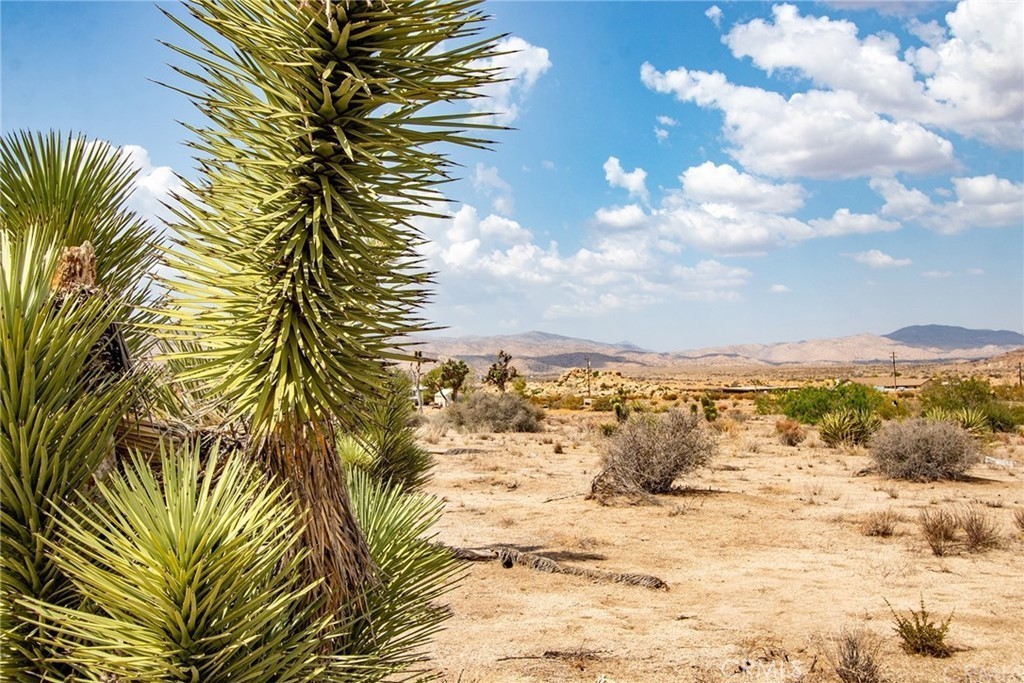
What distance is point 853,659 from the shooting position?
20.5 feet

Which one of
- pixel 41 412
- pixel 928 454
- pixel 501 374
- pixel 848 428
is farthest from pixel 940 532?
pixel 501 374

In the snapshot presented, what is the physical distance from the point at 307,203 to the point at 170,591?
91cm

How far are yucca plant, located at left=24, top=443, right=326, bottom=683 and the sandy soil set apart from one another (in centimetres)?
197

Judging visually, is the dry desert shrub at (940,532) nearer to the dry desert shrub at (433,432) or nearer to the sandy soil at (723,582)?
the sandy soil at (723,582)

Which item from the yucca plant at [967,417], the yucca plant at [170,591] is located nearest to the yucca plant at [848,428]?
the yucca plant at [967,417]

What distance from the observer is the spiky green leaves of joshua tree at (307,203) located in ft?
5.69

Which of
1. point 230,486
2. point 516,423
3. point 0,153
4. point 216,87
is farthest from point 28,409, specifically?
point 516,423

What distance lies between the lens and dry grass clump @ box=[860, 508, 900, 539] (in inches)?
474

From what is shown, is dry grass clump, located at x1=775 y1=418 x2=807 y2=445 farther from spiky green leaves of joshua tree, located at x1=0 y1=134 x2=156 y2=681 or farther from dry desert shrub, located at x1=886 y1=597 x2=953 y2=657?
spiky green leaves of joshua tree, located at x1=0 y1=134 x2=156 y2=681

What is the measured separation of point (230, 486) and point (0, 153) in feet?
4.14

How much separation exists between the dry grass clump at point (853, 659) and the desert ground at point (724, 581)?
0.12 metres

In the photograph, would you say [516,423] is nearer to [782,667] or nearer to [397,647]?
[782,667]

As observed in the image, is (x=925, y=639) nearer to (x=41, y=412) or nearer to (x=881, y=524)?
(x=881, y=524)

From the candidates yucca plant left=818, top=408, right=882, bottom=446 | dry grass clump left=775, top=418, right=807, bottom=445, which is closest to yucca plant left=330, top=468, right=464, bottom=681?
yucca plant left=818, top=408, right=882, bottom=446
